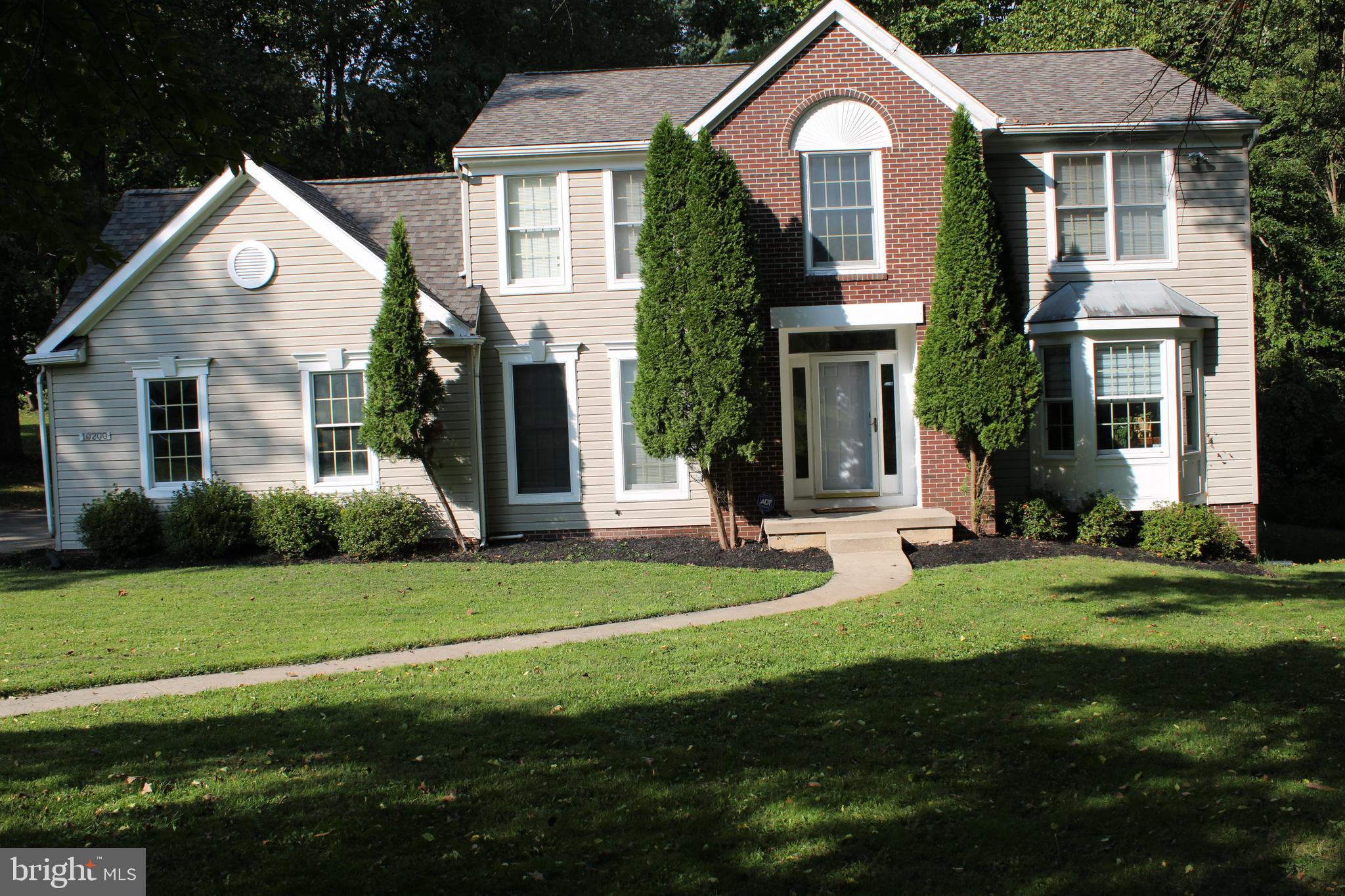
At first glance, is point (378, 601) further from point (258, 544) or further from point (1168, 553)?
point (1168, 553)

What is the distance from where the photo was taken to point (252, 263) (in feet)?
48.9

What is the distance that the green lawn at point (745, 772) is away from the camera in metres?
4.34

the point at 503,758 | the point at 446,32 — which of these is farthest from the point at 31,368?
the point at 503,758

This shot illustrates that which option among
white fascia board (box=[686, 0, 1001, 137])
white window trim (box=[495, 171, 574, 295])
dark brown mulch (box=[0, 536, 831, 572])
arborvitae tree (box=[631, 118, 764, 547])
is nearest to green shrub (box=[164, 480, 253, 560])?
dark brown mulch (box=[0, 536, 831, 572])

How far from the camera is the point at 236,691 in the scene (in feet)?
24.6

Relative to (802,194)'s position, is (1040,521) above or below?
below

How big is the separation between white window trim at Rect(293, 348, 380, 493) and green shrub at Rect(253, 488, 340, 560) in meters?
0.40

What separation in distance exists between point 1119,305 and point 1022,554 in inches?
165

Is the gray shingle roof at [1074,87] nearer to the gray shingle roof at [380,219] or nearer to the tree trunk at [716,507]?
the tree trunk at [716,507]

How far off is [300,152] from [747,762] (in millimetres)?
25505

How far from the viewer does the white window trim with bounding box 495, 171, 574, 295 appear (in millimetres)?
15422

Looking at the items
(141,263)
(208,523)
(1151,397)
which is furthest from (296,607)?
(1151,397)

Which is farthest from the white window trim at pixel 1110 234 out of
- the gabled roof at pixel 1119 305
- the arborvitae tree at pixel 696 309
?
the arborvitae tree at pixel 696 309

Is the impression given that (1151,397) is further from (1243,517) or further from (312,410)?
(312,410)
